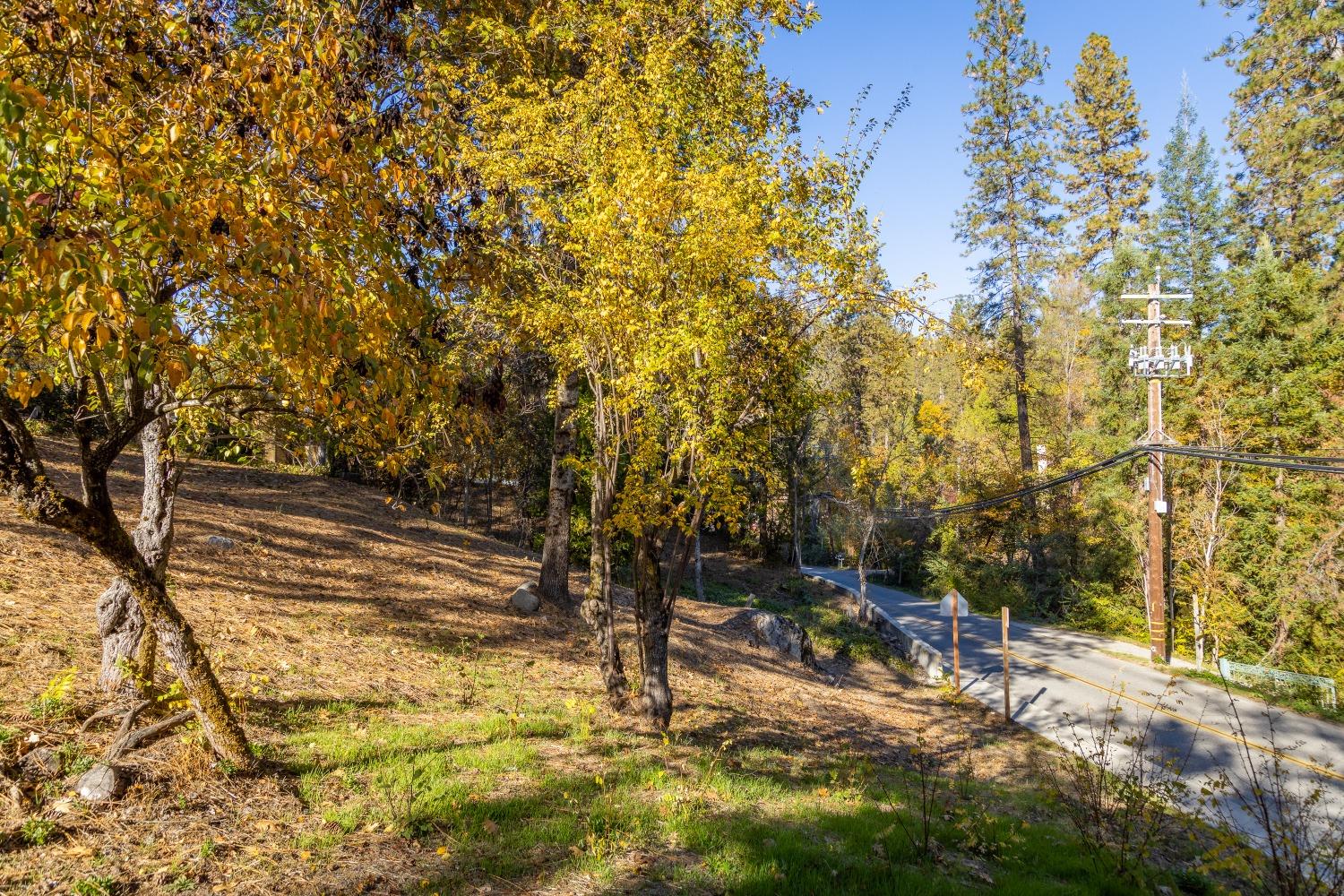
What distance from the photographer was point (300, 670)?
6805mm

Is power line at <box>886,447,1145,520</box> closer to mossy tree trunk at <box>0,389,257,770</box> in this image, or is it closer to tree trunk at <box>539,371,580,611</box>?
tree trunk at <box>539,371,580,611</box>

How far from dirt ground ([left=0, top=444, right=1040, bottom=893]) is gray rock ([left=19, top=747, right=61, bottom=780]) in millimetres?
58

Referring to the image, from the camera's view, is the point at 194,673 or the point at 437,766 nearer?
the point at 194,673

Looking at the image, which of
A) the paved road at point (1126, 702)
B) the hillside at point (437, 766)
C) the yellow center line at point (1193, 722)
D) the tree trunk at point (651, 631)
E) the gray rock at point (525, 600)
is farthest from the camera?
the gray rock at point (525, 600)

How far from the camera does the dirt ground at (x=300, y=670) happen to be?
356cm

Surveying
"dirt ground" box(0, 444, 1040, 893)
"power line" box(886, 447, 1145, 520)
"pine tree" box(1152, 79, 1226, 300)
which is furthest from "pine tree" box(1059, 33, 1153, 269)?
"dirt ground" box(0, 444, 1040, 893)

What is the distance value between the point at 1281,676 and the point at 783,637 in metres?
11.1

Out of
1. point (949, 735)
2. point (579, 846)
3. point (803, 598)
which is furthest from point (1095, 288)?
point (579, 846)

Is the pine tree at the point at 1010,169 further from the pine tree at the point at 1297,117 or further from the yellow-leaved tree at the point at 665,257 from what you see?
the yellow-leaved tree at the point at 665,257

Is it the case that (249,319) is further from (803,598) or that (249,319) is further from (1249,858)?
(803,598)

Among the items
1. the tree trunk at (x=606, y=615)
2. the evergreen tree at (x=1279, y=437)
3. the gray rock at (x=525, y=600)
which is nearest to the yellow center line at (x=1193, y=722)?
the tree trunk at (x=606, y=615)

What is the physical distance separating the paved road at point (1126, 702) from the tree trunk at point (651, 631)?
211 inches

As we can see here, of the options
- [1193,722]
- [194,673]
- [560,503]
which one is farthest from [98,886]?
[1193,722]

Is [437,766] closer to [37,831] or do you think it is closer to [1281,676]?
[37,831]
